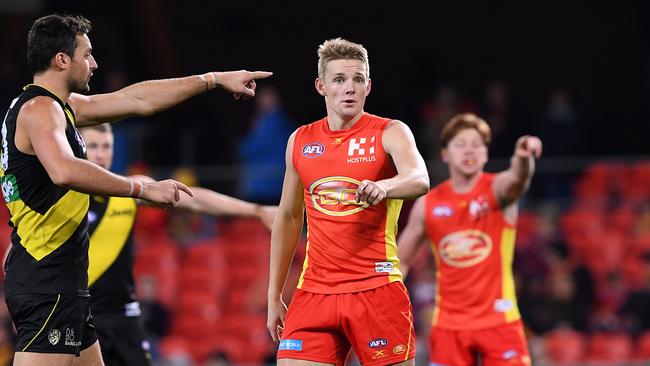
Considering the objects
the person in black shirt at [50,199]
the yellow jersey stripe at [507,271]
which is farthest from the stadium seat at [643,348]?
the person in black shirt at [50,199]

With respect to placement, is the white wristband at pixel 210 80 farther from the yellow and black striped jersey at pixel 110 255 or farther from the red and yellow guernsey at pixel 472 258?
the red and yellow guernsey at pixel 472 258

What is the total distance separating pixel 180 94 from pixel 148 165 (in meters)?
10.2

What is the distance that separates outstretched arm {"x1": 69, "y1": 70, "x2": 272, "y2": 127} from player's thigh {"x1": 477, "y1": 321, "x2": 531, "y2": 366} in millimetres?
2609

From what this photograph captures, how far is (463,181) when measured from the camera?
27.9 ft

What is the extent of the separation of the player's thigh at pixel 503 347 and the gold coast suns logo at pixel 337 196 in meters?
2.03

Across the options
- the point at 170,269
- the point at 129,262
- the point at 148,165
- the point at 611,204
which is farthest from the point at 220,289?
the point at 129,262

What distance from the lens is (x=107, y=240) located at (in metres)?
7.80

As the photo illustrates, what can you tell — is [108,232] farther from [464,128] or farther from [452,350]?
[464,128]

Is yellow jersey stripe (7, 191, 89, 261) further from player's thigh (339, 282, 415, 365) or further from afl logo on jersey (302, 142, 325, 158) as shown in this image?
player's thigh (339, 282, 415, 365)

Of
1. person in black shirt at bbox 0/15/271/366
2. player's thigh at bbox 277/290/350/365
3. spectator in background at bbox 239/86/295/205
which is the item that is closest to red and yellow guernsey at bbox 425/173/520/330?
player's thigh at bbox 277/290/350/365

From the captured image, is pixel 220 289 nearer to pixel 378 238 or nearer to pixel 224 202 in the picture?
pixel 224 202

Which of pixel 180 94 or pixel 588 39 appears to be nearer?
pixel 180 94

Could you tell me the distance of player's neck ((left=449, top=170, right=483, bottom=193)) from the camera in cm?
845

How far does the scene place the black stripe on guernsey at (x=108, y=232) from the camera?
7.72 meters
